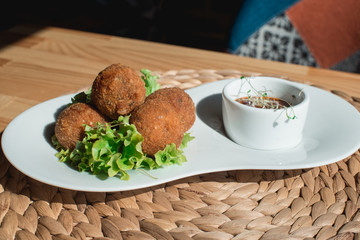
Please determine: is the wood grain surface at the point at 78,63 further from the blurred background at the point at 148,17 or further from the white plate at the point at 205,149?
the blurred background at the point at 148,17

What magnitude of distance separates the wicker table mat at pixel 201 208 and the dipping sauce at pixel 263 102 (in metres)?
0.20

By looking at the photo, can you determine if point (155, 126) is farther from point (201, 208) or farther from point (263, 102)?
point (263, 102)

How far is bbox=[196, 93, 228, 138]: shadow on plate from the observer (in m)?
1.25

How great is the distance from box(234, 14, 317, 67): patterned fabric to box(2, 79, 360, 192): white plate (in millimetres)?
1229

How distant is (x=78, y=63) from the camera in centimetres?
177

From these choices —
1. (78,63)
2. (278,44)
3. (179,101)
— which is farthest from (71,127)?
(278,44)

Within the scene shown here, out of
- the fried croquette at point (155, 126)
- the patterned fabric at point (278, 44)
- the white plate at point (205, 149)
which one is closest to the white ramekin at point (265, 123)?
the white plate at point (205, 149)

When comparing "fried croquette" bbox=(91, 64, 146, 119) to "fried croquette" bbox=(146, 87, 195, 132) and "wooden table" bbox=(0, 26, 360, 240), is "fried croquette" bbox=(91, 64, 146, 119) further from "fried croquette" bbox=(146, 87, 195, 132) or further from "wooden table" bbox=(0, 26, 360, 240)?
"wooden table" bbox=(0, 26, 360, 240)

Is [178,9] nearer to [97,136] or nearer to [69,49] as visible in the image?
[69,49]

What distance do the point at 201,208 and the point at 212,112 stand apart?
0.42m

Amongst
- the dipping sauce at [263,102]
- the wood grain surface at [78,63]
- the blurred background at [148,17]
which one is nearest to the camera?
the dipping sauce at [263,102]

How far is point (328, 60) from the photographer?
253cm

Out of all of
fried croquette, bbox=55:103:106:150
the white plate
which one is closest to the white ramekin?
the white plate

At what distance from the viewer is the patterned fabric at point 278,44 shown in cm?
246
